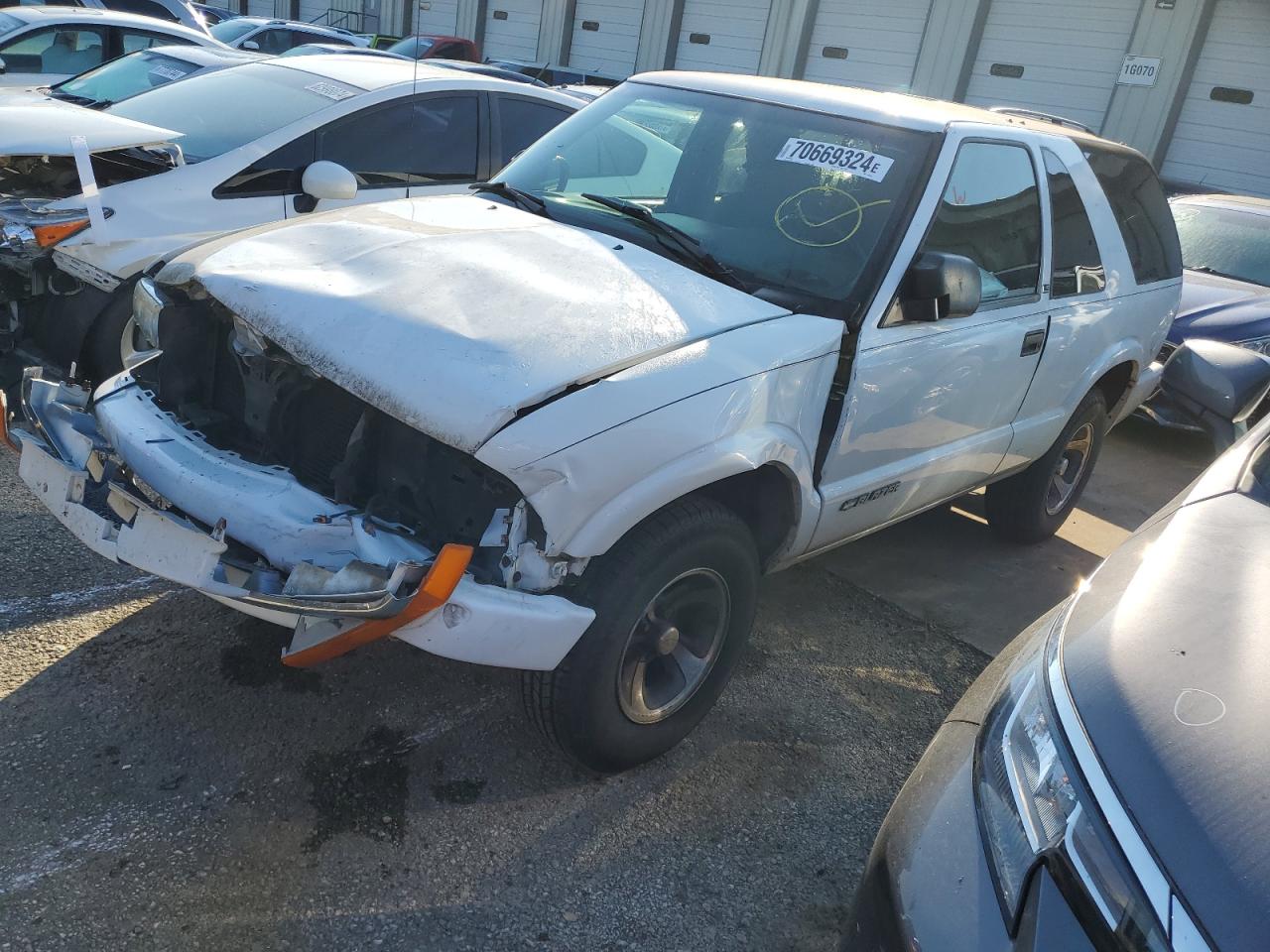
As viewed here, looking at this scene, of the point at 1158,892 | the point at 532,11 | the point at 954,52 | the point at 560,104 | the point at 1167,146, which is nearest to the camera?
the point at 1158,892

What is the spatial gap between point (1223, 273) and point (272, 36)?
12.9 m

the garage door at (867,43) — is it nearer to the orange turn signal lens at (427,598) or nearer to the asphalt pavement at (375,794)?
the asphalt pavement at (375,794)

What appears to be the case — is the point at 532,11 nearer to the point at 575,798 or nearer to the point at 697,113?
the point at 697,113

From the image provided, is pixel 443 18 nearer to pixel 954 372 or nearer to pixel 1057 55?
pixel 1057 55

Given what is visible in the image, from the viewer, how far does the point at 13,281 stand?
14.1 feet

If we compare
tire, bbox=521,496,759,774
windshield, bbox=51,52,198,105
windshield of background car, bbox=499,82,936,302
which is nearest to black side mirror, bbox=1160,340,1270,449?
windshield of background car, bbox=499,82,936,302

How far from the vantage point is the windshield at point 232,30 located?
1461 centimetres

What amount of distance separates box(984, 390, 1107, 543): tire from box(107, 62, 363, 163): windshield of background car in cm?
373

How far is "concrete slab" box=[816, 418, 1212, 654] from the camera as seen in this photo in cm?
429

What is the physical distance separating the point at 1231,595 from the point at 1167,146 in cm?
1512

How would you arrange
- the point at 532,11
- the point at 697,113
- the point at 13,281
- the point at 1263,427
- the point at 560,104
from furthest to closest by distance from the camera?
the point at 532,11
the point at 560,104
the point at 13,281
the point at 697,113
the point at 1263,427

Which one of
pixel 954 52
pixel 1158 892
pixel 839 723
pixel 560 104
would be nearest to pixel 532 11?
pixel 954 52

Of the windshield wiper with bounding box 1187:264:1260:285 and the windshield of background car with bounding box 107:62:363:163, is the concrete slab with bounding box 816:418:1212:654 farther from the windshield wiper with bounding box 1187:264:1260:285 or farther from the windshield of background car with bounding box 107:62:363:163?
the windshield of background car with bounding box 107:62:363:163

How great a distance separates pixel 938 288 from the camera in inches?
120
